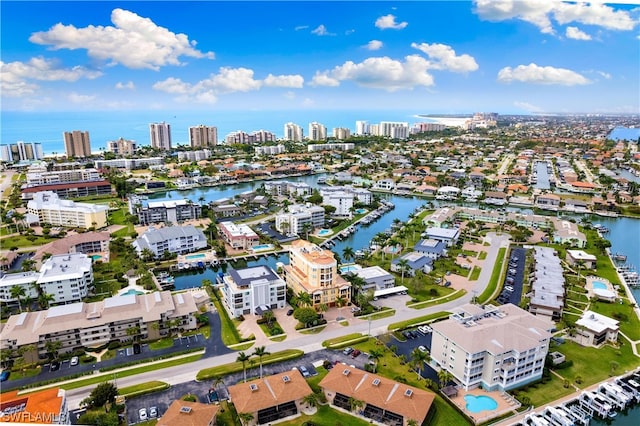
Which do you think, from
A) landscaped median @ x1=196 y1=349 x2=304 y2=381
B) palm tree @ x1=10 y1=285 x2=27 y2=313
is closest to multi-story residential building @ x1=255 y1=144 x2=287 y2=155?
palm tree @ x1=10 y1=285 x2=27 y2=313

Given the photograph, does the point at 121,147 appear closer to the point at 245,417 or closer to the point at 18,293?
the point at 18,293

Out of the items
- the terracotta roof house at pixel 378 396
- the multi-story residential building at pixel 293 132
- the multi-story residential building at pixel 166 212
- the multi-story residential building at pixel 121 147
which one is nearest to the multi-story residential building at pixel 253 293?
the terracotta roof house at pixel 378 396

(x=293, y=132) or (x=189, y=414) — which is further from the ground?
(x=293, y=132)

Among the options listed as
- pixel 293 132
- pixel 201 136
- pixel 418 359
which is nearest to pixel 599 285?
pixel 418 359

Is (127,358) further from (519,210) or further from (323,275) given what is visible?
(519,210)

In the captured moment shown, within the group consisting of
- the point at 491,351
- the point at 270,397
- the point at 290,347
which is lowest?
the point at 290,347

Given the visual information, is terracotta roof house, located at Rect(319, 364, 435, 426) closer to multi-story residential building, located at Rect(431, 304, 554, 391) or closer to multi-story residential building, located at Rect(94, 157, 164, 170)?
multi-story residential building, located at Rect(431, 304, 554, 391)
